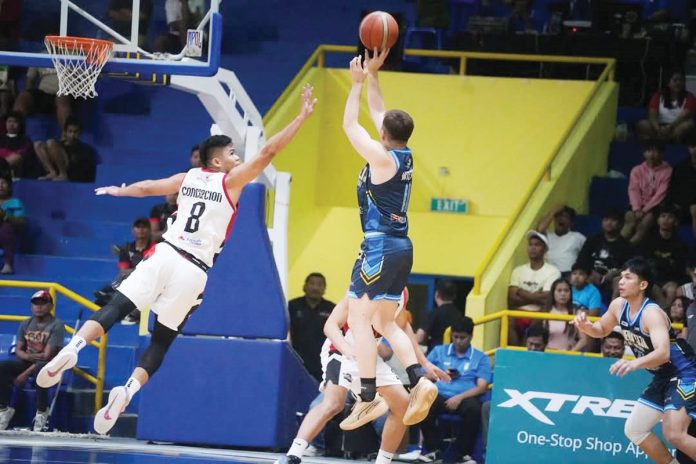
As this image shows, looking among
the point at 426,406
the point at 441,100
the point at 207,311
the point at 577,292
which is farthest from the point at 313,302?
the point at 426,406

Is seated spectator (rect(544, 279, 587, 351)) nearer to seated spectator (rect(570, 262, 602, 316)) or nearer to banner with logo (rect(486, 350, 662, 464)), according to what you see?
seated spectator (rect(570, 262, 602, 316))

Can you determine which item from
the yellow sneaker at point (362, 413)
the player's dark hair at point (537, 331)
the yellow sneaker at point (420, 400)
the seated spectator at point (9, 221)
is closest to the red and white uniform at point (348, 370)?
the yellow sneaker at point (362, 413)

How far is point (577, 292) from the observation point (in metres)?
14.5

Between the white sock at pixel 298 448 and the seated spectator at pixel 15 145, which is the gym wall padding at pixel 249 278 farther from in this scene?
the seated spectator at pixel 15 145

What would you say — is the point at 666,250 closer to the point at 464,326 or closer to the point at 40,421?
the point at 464,326

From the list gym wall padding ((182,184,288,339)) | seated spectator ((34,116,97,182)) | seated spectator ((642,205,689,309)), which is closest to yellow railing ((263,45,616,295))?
seated spectator ((642,205,689,309))

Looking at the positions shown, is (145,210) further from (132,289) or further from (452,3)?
(132,289)

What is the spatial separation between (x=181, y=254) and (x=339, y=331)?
128 centimetres

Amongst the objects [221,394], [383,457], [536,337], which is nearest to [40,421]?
[221,394]

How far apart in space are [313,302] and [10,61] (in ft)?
15.9

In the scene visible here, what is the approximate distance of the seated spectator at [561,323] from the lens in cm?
1420

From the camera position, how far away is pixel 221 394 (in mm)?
13289

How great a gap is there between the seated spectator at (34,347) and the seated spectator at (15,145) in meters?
3.82

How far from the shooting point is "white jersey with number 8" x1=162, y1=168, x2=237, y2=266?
32.1 feet
